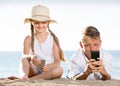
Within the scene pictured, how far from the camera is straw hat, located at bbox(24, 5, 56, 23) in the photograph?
5939 mm

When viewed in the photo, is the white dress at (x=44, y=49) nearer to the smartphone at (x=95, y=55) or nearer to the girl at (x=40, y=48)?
the girl at (x=40, y=48)

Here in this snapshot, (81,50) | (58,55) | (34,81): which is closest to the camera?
(34,81)

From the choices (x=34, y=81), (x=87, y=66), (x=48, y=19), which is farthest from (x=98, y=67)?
(x=48, y=19)

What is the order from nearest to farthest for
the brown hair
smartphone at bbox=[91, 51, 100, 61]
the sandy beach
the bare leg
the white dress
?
the sandy beach → smartphone at bbox=[91, 51, 100, 61] → the brown hair → the bare leg → the white dress

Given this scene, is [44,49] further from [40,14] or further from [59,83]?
[59,83]

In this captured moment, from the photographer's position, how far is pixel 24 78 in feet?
17.8

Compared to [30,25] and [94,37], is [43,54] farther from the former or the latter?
[94,37]

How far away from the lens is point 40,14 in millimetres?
6016

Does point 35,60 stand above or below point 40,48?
below

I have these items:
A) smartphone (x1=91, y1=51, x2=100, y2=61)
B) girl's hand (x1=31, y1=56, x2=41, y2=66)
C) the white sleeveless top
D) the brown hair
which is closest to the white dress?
the white sleeveless top

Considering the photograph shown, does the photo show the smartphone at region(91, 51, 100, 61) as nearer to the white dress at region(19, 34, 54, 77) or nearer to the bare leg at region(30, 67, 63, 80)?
the bare leg at region(30, 67, 63, 80)

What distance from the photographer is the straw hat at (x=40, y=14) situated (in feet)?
19.5

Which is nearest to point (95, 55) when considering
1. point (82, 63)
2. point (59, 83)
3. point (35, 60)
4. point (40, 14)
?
point (82, 63)

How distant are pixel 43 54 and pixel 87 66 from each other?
90cm
